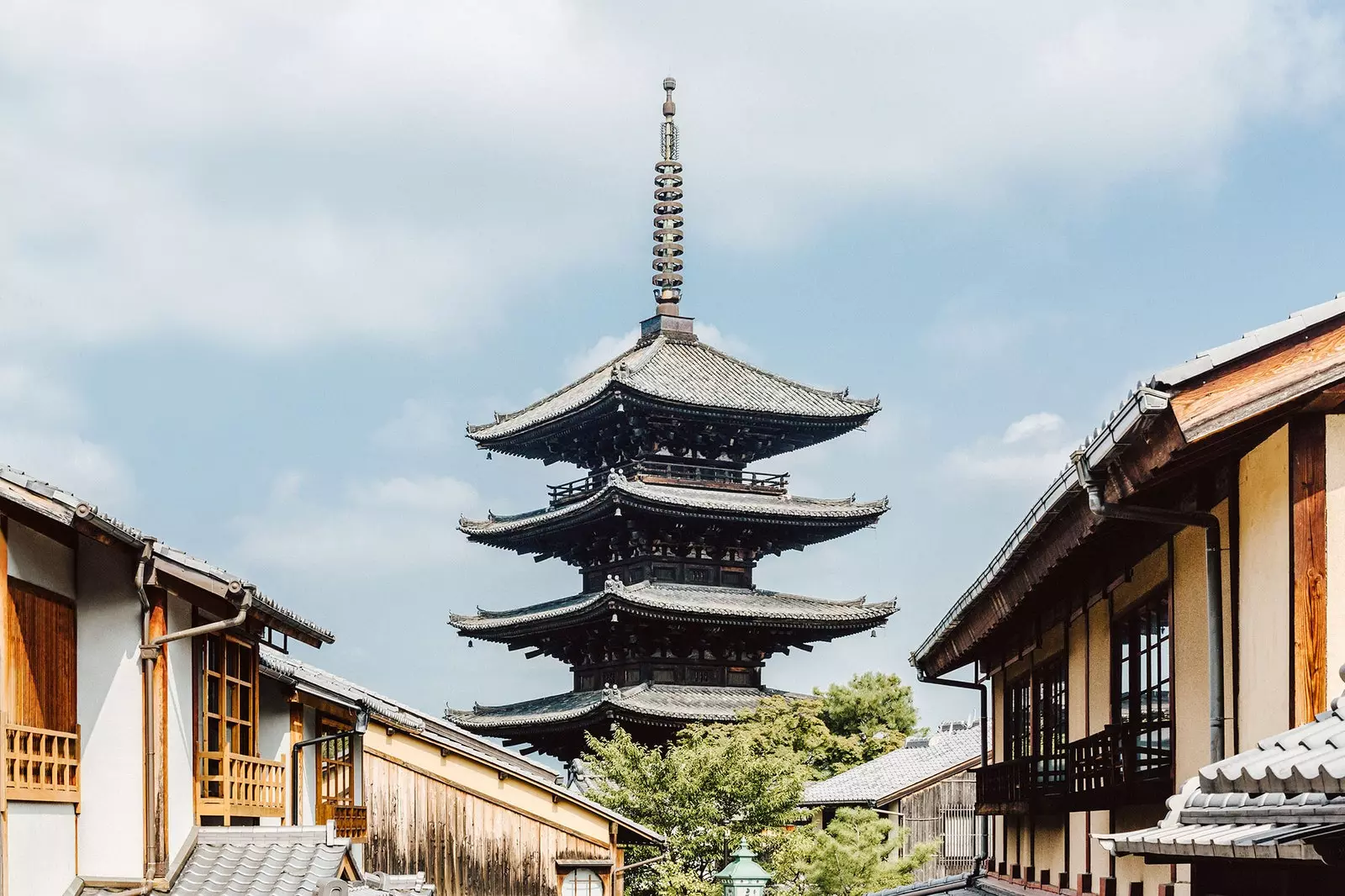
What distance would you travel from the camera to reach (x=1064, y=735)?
1631 cm

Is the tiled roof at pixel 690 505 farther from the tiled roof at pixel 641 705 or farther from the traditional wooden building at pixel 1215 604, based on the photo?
the traditional wooden building at pixel 1215 604

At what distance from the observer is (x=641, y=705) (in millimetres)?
46844

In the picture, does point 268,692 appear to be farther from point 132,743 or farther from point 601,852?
point 601,852

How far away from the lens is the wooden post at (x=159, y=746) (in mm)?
13586

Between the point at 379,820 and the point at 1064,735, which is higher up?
the point at 1064,735

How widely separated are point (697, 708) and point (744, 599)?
3805mm

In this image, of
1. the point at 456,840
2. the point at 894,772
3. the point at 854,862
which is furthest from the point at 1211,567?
the point at 894,772

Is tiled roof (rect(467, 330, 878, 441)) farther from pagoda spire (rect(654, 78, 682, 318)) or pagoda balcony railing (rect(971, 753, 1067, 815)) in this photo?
Answer: pagoda balcony railing (rect(971, 753, 1067, 815))

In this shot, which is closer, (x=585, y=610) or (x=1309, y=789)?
(x=1309, y=789)

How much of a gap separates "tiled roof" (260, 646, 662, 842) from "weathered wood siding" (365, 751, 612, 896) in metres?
0.64

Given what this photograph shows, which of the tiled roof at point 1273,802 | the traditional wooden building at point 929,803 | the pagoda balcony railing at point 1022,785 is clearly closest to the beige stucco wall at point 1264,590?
the tiled roof at point 1273,802

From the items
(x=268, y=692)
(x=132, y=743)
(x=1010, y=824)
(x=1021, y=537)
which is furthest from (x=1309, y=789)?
(x=268, y=692)

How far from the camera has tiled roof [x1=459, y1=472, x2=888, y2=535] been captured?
47.7m

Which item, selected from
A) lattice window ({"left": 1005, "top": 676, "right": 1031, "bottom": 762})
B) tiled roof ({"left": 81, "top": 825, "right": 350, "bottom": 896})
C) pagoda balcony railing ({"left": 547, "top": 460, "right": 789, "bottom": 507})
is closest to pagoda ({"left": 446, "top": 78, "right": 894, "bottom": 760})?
pagoda balcony railing ({"left": 547, "top": 460, "right": 789, "bottom": 507})
